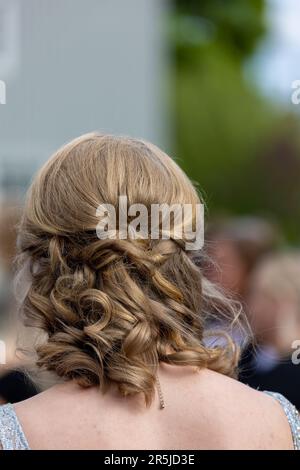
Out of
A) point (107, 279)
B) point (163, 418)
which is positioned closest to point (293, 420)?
point (163, 418)

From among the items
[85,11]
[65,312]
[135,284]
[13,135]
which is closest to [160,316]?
[135,284]

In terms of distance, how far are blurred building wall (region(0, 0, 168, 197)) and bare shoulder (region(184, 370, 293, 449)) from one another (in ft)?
32.7

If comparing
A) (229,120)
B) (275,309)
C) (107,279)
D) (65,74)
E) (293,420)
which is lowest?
(229,120)

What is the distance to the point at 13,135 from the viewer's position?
39.5 feet

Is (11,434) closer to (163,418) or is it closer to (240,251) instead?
(163,418)

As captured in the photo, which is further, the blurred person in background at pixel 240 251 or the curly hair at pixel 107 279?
the blurred person in background at pixel 240 251

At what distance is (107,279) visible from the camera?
2.02 metres

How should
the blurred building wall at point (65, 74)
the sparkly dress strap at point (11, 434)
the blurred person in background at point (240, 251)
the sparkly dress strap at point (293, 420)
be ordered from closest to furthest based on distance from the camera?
the sparkly dress strap at point (11, 434)
the sparkly dress strap at point (293, 420)
the blurred person in background at point (240, 251)
the blurred building wall at point (65, 74)

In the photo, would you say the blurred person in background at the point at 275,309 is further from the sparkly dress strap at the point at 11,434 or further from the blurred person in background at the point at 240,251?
the sparkly dress strap at the point at 11,434

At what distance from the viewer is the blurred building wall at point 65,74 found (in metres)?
12.1

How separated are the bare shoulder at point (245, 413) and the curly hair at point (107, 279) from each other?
59 millimetres

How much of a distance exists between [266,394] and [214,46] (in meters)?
28.9

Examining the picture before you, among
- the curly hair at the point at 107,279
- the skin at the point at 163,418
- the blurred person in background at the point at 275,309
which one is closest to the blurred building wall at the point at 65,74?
the blurred person in background at the point at 275,309

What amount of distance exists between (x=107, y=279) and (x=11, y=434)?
41cm
